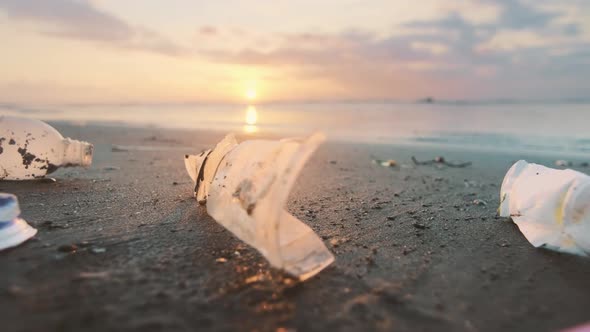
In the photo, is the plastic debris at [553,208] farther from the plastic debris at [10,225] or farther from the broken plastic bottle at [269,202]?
the plastic debris at [10,225]

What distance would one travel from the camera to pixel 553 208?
5.83ft

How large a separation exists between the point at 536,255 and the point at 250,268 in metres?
1.32

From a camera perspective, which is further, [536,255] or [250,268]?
[536,255]

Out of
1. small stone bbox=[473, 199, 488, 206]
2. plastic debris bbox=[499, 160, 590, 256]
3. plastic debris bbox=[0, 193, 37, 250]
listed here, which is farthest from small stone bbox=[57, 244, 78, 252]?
small stone bbox=[473, 199, 488, 206]

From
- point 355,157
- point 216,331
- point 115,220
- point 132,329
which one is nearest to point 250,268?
point 216,331

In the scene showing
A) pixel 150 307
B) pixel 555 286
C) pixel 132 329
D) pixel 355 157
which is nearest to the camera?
pixel 132 329

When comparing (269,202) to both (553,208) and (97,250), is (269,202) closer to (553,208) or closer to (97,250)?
(97,250)

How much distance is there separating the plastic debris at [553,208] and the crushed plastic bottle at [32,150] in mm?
2820

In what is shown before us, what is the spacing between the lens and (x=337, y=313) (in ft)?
4.02

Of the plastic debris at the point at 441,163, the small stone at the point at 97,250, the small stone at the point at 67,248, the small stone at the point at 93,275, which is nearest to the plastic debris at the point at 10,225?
the small stone at the point at 67,248

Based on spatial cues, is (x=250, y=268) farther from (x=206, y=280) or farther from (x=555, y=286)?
(x=555, y=286)

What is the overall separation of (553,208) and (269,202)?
1367 mm

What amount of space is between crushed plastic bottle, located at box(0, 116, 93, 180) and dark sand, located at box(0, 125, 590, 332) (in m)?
0.14

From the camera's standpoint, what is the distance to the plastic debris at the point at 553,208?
1.66 meters
